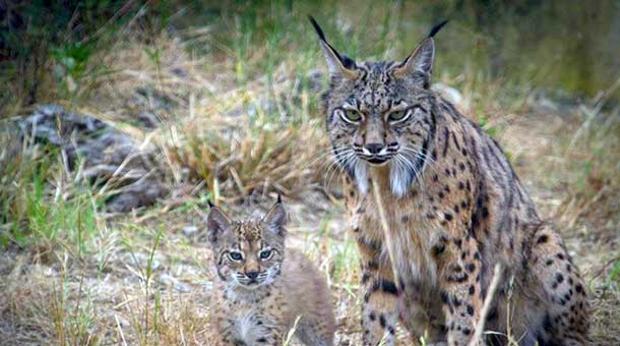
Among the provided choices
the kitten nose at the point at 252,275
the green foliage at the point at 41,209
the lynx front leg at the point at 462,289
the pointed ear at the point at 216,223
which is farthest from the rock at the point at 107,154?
the lynx front leg at the point at 462,289

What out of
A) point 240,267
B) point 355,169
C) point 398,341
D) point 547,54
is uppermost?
point 547,54

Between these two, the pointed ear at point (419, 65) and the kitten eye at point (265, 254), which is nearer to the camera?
the pointed ear at point (419, 65)

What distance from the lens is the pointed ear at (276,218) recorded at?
20.3ft

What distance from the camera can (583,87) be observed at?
11.4 meters

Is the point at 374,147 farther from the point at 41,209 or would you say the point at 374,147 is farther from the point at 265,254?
the point at 41,209

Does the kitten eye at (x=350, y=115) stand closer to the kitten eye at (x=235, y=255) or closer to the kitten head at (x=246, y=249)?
the kitten head at (x=246, y=249)

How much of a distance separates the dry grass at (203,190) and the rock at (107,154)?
0.12m

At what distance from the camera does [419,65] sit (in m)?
5.79

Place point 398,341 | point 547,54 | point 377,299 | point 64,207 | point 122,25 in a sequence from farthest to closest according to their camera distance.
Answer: point 547,54 < point 122,25 < point 64,207 < point 398,341 < point 377,299

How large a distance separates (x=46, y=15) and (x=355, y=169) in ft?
12.2

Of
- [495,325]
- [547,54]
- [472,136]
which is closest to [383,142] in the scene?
[472,136]

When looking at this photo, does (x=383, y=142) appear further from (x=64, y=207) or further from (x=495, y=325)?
(x=64, y=207)

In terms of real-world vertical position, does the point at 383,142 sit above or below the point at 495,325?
above

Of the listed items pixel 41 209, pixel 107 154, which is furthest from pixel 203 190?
pixel 41 209
